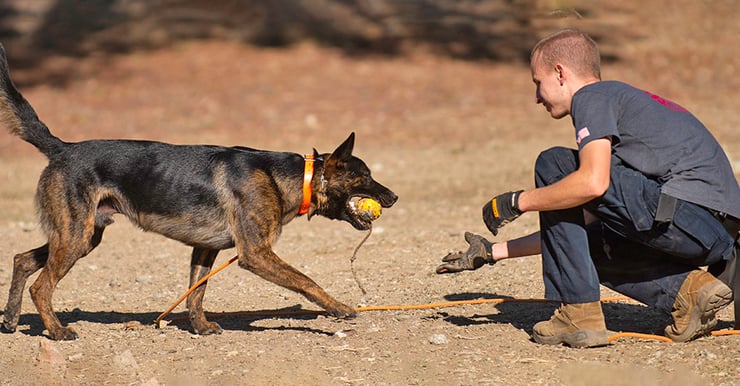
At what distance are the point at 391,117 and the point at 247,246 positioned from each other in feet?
33.5

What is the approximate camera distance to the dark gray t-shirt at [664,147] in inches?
192

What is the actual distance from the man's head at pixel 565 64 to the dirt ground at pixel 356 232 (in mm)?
1427

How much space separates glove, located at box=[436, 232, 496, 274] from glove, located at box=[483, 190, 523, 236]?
0.39 meters

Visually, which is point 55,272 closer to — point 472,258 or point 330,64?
point 472,258

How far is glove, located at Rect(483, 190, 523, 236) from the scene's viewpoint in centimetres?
504

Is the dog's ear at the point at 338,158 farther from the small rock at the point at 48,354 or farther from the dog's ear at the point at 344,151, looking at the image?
the small rock at the point at 48,354

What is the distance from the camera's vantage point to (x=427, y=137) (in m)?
14.8

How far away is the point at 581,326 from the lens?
518 cm

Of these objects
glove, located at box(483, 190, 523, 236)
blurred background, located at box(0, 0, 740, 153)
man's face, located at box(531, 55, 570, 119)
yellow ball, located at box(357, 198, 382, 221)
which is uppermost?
blurred background, located at box(0, 0, 740, 153)

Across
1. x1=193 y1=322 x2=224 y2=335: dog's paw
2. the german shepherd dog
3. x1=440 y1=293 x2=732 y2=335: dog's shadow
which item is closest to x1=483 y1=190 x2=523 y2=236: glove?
x1=440 y1=293 x2=732 y2=335: dog's shadow

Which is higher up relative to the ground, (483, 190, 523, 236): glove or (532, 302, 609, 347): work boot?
(483, 190, 523, 236): glove

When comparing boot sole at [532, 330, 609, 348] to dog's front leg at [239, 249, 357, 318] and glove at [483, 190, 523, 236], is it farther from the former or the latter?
dog's front leg at [239, 249, 357, 318]

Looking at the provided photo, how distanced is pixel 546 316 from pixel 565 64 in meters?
1.82

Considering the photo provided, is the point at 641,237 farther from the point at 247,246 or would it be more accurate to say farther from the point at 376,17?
the point at 376,17
